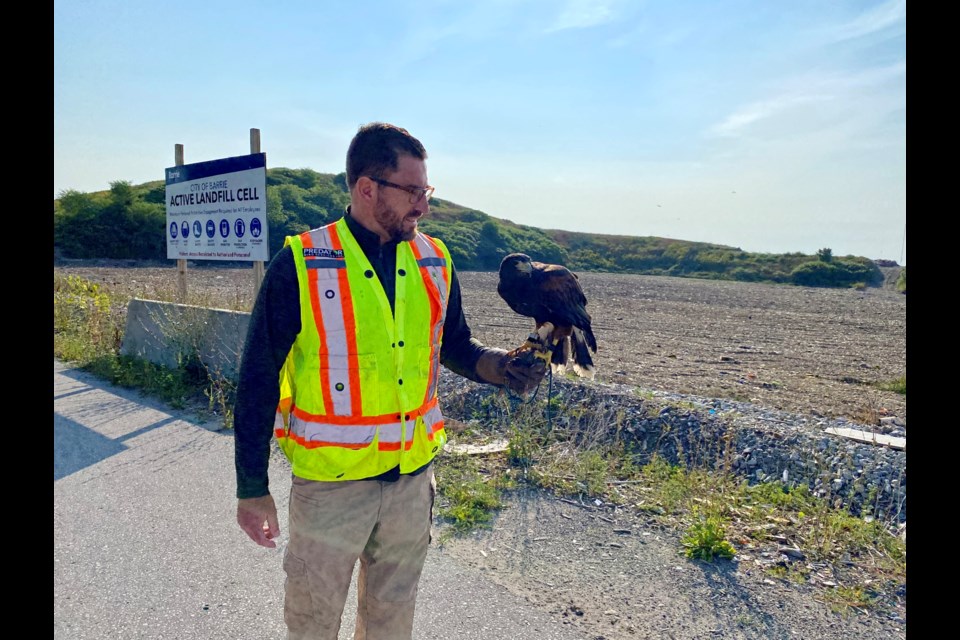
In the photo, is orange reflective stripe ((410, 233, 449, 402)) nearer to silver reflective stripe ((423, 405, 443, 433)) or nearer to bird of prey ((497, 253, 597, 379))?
silver reflective stripe ((423, 405, 443, 433))

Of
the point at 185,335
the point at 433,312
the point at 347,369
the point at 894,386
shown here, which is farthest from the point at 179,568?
the point at 894,386

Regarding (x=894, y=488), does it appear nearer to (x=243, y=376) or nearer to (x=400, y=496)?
(x=400, y=496)

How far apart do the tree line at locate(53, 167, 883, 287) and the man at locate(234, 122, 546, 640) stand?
13.0m

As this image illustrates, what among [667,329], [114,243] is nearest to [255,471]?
[667,329]

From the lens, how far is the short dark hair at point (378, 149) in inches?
92.4

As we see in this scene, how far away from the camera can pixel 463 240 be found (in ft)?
112

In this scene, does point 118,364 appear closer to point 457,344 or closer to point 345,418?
point 457,344

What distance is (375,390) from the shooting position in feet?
7.67

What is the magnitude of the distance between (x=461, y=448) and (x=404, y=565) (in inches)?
128

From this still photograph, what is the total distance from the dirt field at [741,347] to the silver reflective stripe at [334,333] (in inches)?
277

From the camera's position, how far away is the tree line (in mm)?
37531

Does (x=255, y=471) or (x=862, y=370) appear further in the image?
(x=862, y=370)

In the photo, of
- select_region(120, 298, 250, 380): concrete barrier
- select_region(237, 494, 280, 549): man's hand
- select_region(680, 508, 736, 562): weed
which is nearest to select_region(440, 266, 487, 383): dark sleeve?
select_region(237, 494, 280, 549): man's hand

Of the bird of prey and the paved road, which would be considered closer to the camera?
the bird of prey
